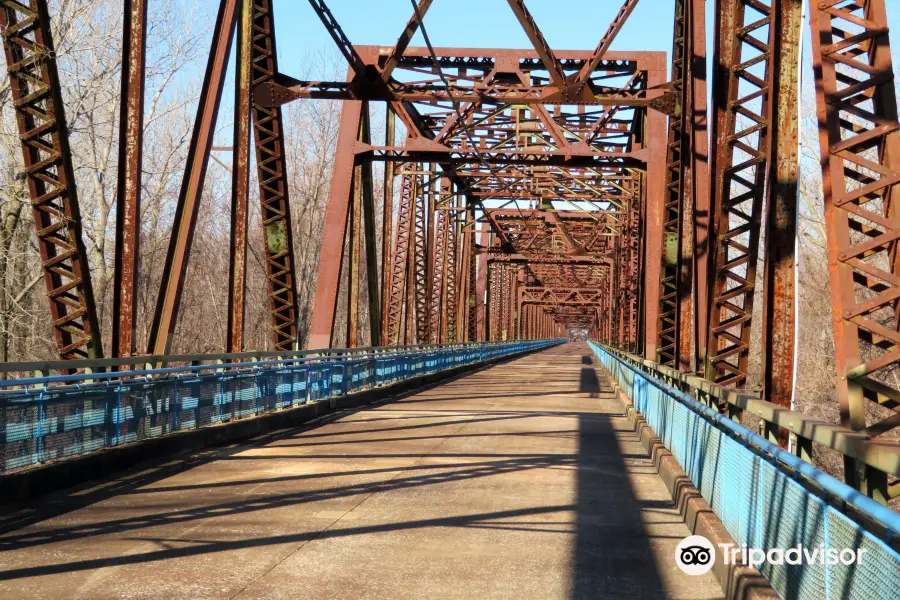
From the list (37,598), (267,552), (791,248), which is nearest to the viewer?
(37,598)

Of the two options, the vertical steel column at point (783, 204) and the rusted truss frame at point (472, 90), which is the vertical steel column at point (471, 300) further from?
the vertical steel column at point (783, 204)

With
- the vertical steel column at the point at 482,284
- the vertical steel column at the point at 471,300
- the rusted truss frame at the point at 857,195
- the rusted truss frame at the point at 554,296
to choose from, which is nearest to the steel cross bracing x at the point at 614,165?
the rusted truss frame at the point at 857,195

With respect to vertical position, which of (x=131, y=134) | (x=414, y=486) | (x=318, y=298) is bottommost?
(x=414, y=486)

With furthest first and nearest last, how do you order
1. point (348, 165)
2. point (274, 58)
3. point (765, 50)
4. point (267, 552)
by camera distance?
point (348, 165), point (274, 58), point (765, 50), point (267, 552)

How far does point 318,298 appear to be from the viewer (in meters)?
23.2

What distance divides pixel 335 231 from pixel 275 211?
13.7 ft

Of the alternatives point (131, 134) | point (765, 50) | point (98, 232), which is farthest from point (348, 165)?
point (765, 50)

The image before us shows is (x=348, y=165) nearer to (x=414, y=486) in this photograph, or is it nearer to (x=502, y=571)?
(x=414, y=486)

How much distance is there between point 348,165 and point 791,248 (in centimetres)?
1755

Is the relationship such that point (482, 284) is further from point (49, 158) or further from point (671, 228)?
point (49, 158)

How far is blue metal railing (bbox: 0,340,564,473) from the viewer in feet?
31.6

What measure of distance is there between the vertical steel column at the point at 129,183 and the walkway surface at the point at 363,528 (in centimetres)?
175

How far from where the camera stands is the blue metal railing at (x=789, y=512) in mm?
3918

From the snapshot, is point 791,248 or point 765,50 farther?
point 765,50
